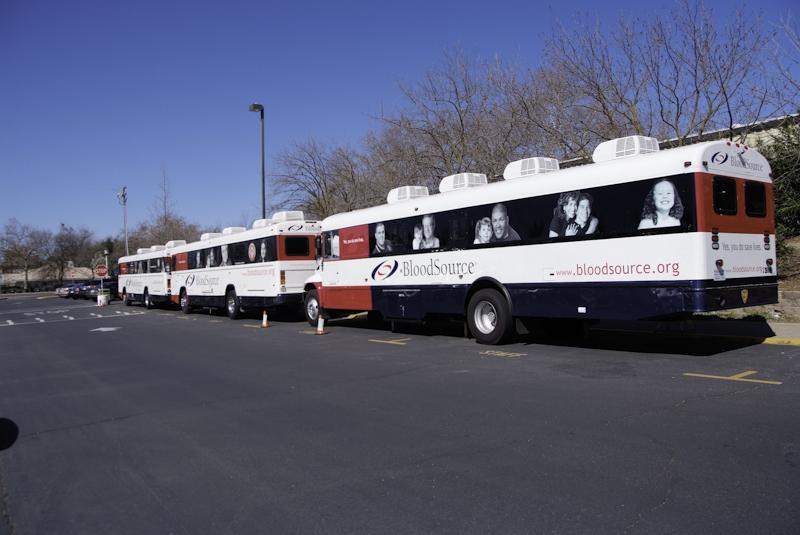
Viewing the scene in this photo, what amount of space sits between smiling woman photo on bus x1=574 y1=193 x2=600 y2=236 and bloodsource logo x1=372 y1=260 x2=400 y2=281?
17.2 ft

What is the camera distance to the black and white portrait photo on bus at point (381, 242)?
49.4 ft

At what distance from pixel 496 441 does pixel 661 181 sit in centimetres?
548

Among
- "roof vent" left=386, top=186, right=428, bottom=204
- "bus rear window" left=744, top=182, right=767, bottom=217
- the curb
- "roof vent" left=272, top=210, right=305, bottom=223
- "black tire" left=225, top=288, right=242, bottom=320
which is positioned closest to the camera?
"bus rear window" left=744, top=182, right=767, bottom=217

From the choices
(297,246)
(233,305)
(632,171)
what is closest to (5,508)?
(632,171)

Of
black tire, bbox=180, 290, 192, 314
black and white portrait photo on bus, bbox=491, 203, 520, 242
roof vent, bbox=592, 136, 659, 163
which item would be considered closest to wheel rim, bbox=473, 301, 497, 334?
black and white portrait photo on bus, bbox=491, 203, 520, 242

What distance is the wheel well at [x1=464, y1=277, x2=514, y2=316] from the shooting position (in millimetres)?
11727

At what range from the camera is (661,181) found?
9289 millimetres

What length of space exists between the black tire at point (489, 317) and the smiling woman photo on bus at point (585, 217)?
6.97 ft

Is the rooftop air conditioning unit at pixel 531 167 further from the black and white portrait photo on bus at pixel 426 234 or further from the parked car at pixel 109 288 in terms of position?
the parked car at pixel 109 288

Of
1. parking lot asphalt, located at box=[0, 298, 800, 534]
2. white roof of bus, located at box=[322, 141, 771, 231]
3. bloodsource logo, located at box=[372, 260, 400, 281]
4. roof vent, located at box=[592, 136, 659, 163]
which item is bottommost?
parking lot asphalt, located at box=[0, 298, 800, 534]

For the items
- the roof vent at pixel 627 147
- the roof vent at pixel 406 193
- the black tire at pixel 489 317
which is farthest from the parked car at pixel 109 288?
the roof vent at pixel 627 147

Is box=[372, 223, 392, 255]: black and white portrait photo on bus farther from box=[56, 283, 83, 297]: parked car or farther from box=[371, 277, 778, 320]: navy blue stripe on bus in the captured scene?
box=[56, 283, 83, 297]: parked car

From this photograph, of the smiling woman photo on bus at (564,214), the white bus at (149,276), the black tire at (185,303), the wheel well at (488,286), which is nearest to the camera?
the smiling woman photo on bus at (564,214)

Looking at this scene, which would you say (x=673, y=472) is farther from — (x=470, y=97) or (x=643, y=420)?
(x=470, y=97)
